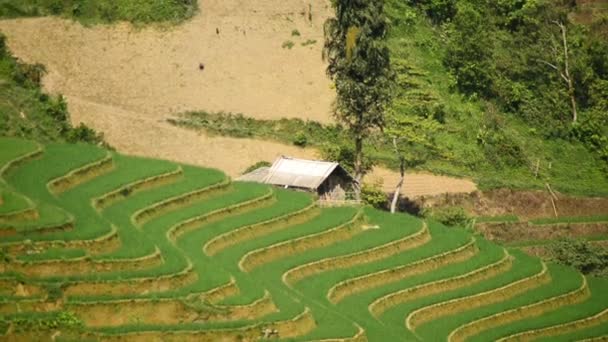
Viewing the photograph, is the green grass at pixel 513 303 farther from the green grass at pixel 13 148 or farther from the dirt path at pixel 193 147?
the green grass at pixel 13 148

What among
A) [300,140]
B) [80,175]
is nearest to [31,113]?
[80,175]

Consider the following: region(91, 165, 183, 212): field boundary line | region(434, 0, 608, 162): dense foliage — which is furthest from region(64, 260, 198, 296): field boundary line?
region(434, 0, 608, 162): dense foliage

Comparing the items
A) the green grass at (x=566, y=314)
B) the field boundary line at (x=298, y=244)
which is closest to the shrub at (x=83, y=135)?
the field boundary line at (x=298, y=244)

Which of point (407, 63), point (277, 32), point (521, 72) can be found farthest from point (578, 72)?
point (277, 32)

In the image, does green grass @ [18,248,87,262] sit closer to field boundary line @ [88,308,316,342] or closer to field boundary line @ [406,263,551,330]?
field boundary line @ [88,308,316,342]

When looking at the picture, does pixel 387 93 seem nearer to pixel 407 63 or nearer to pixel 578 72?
pixel 407 63

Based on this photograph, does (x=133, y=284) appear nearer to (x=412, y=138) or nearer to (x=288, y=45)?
(x=412, y=138)
